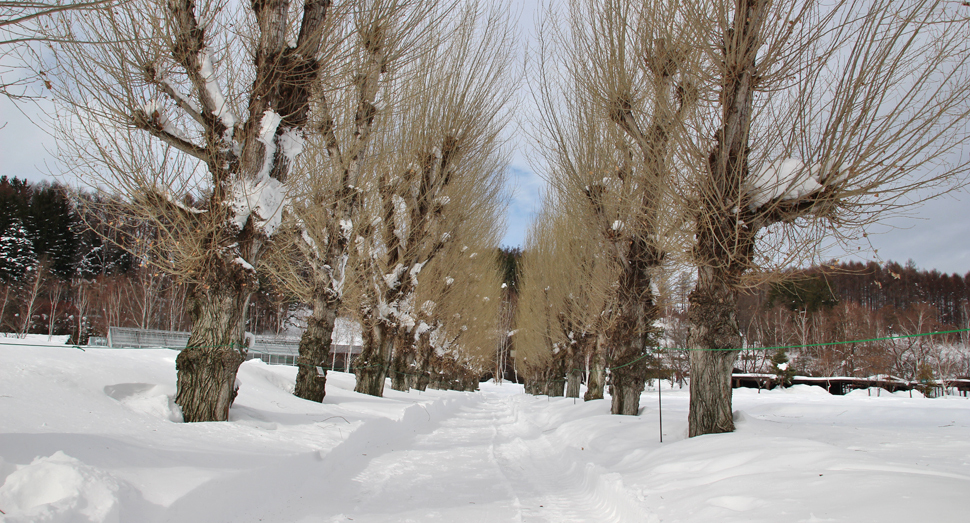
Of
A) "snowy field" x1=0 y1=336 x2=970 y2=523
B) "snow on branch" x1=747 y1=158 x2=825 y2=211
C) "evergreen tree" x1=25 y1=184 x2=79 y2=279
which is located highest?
"evergreen tree" x1=25 y1=184 x2=79 y2=279

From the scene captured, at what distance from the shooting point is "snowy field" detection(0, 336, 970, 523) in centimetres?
264

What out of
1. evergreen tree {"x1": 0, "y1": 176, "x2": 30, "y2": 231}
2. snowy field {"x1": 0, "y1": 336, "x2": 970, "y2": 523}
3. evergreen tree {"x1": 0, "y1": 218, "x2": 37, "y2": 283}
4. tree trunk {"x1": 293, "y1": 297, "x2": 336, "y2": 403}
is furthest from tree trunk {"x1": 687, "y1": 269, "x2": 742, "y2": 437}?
evergreen tree {"x1": 0, "y1": 176, "x2": 30, "y2": 231}

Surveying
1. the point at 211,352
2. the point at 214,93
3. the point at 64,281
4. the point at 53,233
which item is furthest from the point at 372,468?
the point at 53,233

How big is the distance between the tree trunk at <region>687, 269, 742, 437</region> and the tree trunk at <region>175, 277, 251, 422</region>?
5200 millimetres

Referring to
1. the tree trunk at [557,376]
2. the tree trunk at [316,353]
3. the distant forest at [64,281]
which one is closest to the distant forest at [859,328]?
the tree trunk at [557,376]

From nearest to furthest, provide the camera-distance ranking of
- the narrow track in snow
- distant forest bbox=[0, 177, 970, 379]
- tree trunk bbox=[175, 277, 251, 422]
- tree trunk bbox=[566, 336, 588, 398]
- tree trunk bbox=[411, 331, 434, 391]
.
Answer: the narrow track in snow → tree trunk bbox=[175, 277, 251, 422] → tree trunk bbox=[566, 336, 588, 398] → tree trunk bbox=[411, 331, 434, 391] → distant forest bbox=[0, 177, 970, 379]

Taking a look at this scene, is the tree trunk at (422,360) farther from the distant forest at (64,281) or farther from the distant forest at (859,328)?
the distant forest at (64,281)

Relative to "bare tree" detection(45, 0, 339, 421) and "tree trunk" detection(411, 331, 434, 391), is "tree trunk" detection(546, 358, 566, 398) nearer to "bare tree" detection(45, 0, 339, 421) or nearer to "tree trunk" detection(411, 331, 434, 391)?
"tree trunk" detection(411, 331, 434, 391)

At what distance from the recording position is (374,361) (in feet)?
43.5

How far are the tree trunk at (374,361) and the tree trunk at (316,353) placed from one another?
11.9ft

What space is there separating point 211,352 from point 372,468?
2.14m

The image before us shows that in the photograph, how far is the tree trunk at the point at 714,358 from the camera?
223 inches

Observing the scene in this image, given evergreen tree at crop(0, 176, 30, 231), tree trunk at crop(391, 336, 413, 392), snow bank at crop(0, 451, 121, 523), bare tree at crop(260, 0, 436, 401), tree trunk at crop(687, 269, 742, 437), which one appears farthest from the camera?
evergreen tree at crop(0, 176, 30, 231)

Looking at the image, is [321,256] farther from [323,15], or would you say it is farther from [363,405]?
[323,15]
